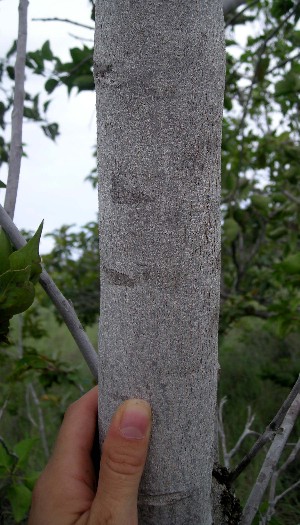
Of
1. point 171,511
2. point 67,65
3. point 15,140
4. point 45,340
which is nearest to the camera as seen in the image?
point 171,511

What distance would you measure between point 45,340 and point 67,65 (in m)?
4.33

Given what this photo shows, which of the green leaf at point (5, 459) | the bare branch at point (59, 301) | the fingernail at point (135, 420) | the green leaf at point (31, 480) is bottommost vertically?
the green leaf at point (31, 480)

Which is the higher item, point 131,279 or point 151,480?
point 131,279

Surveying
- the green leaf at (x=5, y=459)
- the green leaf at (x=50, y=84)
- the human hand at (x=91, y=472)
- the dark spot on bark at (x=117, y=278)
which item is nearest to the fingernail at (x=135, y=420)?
the human hand at (x=91, y=472)

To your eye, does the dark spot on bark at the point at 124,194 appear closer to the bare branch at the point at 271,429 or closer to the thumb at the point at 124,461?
the thumb at the point at 124,461

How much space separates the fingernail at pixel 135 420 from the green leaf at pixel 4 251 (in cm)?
29

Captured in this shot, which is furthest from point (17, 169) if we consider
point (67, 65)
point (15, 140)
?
point (67, 65)

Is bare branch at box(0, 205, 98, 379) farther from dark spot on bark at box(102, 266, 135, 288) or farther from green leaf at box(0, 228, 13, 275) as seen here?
dark spot on bark at box(102, 266, 135, 288)

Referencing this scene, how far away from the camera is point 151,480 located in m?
0.71

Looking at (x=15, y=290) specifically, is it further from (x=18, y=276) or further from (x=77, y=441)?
(x=77, y=441)

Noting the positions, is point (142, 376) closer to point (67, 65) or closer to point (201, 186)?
point (201, 186)

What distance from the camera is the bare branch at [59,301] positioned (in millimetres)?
793

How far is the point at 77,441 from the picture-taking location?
34.8 inches

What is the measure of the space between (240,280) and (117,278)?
106 inches
